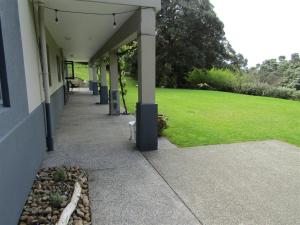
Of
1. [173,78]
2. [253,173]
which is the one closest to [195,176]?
[253,173]

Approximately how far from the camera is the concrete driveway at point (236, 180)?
2895 millimetres

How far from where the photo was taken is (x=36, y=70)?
439 centimetres

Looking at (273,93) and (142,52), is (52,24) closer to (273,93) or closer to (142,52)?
(142,52)

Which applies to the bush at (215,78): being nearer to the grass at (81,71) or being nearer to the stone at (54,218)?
the grass at (81,71)

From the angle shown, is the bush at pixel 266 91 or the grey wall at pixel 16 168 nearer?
the grey wall at pixel 16 168

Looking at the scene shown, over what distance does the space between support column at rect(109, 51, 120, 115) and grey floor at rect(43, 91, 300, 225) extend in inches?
128

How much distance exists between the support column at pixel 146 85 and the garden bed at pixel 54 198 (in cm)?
152

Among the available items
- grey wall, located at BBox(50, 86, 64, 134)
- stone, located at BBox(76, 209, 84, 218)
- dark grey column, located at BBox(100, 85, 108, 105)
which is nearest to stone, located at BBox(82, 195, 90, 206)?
stone, located at BBox(76, 209, 84, 218)

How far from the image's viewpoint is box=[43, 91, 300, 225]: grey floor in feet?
9.37

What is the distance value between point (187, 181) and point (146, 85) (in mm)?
2041

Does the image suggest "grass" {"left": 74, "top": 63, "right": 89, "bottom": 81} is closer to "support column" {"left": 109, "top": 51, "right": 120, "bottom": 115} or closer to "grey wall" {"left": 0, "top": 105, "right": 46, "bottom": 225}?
"support column" {"left": 109, "top": 51, "right": 120, "bottom": 115}

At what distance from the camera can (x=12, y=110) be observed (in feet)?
8.50

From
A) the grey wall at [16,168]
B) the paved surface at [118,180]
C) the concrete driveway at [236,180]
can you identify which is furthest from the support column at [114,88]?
the grey wall at [16,168]

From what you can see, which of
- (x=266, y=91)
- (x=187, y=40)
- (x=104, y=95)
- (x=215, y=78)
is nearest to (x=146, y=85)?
(x=104, y=95)
